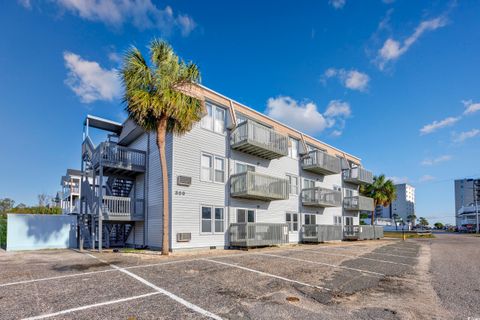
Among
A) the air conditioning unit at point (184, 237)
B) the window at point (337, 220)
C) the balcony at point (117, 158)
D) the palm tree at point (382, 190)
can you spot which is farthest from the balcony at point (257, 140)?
the palm tree at point (382, 190)

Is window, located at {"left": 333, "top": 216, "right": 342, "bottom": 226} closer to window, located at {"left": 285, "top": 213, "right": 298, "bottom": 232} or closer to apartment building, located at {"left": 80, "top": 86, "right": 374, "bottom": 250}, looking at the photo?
apartment building, located at {"left": 80, "top": 86, "right": 374, "bottom": 250}

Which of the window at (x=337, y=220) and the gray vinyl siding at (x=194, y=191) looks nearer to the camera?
the gray vinyl siding at (x=194, y=191)

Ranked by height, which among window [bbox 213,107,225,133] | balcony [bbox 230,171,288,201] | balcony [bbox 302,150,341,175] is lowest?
balcony [bbox 230,171,288,201]

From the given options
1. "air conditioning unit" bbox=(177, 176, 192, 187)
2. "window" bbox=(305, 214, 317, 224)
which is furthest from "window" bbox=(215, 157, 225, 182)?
"window" bbox=(305, 214, 317, 224)

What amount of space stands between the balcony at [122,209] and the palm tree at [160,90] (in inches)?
162

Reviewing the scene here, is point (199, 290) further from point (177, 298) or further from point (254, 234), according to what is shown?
point (254, 234)

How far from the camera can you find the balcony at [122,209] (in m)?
16.2

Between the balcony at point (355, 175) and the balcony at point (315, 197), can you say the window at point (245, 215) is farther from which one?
the balcony at point (355, 175)

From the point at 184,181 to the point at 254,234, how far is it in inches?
213

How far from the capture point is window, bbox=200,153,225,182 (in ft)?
58.9

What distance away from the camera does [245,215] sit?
19.9m

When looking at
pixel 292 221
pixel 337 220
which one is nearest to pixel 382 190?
pixel 337 220

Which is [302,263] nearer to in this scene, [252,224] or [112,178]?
[252,224]

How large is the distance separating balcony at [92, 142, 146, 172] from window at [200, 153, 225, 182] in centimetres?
386
